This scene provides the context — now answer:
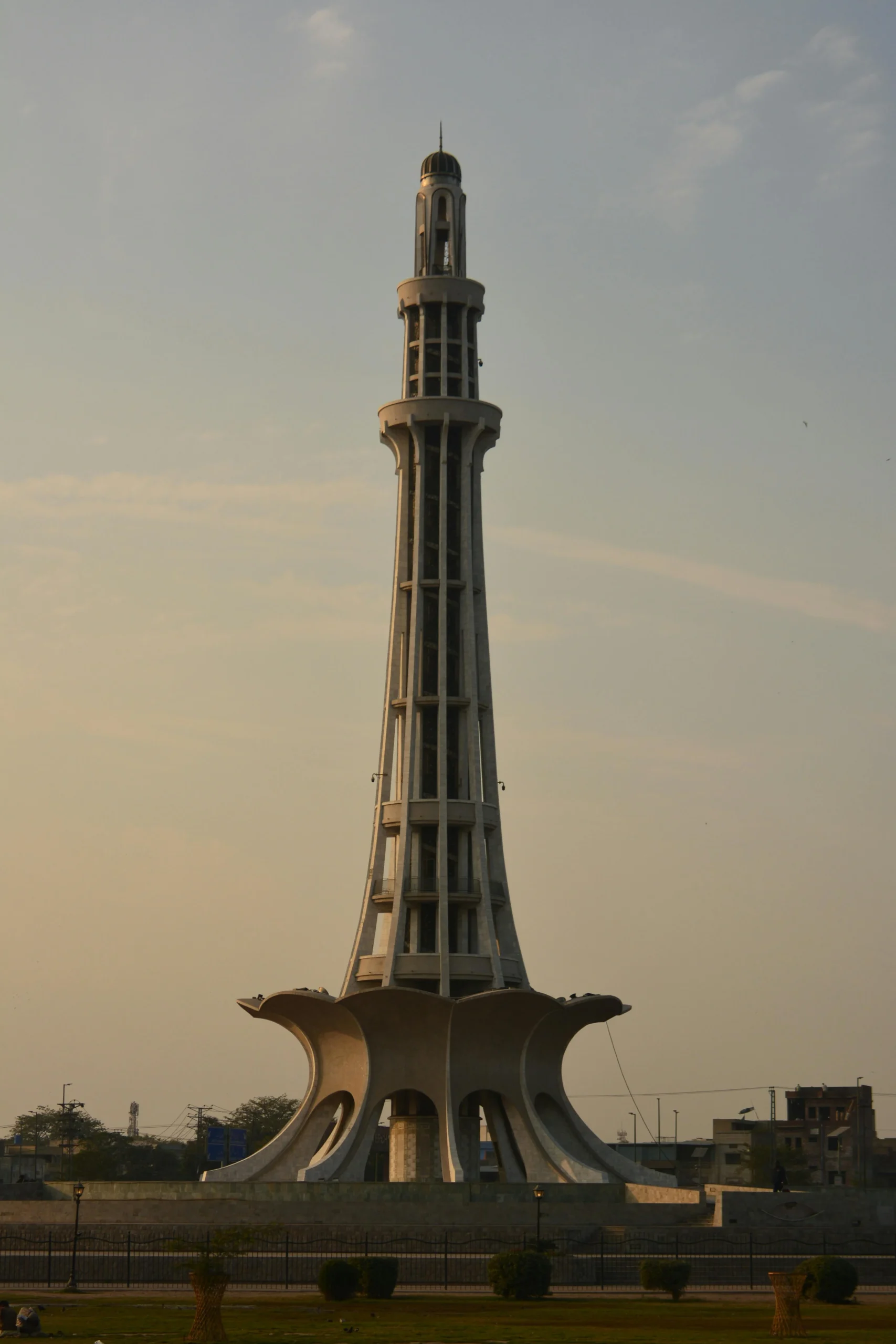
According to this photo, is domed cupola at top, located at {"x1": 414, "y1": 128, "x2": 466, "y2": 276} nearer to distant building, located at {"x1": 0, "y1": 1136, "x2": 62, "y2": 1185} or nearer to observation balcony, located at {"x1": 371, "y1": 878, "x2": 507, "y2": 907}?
observation balcony, located at {"x1": 371, "y1": 878, "x2": 507, "y2": 907}

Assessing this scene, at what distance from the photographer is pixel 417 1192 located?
44625 millimetres

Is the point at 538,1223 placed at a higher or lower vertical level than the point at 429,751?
lower

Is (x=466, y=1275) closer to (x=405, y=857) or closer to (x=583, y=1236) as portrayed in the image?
(x=583, y=1236)

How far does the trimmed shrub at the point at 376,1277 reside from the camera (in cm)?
3117

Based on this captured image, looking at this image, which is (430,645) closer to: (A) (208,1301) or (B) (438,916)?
(B) (438,916)

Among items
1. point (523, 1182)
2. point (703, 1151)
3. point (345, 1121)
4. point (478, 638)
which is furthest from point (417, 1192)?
point (703, 1151)

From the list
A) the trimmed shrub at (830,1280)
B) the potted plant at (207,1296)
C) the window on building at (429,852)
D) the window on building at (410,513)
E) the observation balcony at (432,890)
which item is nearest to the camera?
the potted plant at (207,1296)

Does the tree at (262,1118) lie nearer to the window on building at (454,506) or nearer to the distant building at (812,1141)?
the distant building at (812,1141)

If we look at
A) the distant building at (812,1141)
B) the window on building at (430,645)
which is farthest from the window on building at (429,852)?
the distant building at (812,1141)

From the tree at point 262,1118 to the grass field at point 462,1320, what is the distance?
256 ft

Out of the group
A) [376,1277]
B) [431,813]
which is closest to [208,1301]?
[376,1277]

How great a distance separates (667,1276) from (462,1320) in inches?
236

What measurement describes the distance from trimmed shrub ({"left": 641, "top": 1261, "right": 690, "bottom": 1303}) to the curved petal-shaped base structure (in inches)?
622

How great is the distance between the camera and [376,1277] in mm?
31172
